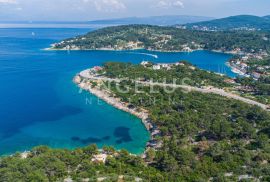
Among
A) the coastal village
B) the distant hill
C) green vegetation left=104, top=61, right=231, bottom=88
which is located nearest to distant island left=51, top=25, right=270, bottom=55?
the coastal village

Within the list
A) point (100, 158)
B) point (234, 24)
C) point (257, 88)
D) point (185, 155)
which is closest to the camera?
point (185, 155)

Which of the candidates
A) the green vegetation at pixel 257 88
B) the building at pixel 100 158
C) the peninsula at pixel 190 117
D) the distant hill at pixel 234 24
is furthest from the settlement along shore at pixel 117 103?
the distant hill at pixel 234 24

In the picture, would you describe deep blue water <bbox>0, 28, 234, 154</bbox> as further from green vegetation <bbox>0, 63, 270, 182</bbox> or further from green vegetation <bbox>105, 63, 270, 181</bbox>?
green vegetation <bbox>0, 63, 270, 182</bbox>

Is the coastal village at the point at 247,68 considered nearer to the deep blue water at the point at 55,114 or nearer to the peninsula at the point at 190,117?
the deep blue water at the point at 55,114

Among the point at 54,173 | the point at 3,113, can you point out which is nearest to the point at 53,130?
the point at 3,113

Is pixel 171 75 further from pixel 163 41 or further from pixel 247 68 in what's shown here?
pixel 163 41

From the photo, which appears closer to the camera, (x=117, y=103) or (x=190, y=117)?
(x=190, y=117)

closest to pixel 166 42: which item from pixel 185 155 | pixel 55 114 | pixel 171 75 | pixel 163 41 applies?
pixel 163 41

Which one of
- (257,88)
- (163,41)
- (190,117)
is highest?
(163,41)

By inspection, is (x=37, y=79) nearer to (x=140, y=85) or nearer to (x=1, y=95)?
(x=1, y=95)
